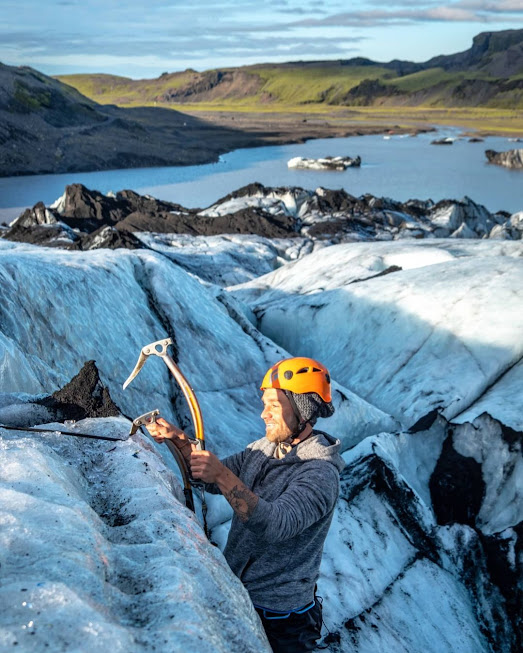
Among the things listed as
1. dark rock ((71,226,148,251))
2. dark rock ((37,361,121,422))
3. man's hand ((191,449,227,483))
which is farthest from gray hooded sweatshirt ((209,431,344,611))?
dark rock ((71,226,148,251))

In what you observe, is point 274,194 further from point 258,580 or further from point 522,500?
point 258,580

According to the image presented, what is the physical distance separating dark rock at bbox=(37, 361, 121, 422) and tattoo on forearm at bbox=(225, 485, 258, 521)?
4.06 feet

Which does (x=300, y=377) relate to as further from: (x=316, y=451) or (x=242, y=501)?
(x=242, y=501)

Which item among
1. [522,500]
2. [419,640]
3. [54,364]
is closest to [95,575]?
[419,640]

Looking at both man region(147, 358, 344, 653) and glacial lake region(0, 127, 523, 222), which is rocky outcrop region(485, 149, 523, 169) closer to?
glacial lake region(0, 127, 523, 222)

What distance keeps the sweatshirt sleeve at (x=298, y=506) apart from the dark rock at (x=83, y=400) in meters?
1.27

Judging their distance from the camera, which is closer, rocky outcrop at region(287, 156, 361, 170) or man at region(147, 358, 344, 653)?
man at region(147, 358, 344, 653)

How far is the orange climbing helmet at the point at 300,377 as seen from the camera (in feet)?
10.2

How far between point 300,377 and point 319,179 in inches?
1807

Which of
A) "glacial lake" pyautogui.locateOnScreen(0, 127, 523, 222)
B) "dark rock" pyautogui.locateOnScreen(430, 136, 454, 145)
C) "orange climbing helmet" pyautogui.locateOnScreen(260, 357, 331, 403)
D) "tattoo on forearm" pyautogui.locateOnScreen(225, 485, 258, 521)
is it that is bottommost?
"glacial lake" pyautogui.locateOnScreen(0, 127, 523, 222)

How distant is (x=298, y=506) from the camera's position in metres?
2.80

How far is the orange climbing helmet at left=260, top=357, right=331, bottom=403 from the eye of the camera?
310 cm

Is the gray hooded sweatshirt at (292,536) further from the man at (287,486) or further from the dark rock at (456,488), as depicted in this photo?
the dark rock at (456,488)

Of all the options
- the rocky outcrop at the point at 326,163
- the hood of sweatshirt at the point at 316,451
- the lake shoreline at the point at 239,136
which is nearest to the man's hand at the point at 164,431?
the hood of sweatshirt at the point at 316,451
